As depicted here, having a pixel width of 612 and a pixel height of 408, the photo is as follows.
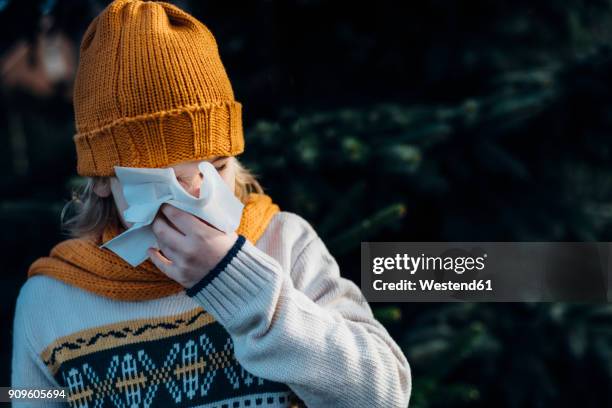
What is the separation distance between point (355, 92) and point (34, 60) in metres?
0.92

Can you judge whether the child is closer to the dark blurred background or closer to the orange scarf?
the orange scarf

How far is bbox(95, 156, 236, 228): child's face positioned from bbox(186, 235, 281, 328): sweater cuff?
12cm

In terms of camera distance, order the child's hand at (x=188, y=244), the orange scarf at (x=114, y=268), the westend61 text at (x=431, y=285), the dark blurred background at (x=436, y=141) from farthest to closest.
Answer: the dark blurred background at (x=436, y=141) → the westend61 text at (x=431, y=285) → the orange scarf at (x=114, y=268) → the child's hand at (x=188, y=244)

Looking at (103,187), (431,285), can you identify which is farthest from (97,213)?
(431,285)


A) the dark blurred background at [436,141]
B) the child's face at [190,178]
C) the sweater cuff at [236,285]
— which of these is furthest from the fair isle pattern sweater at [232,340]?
the dark blurred background at [436,141]

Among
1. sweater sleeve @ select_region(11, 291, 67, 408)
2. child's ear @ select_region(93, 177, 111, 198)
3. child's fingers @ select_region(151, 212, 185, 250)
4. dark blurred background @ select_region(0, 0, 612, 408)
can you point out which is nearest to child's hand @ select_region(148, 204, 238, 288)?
child's fingers @ select_region(151, 212, 185, 250)

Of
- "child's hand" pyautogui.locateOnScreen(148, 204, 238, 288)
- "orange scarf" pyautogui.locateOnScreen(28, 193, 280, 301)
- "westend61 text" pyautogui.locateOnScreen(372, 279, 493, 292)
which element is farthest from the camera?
"westend61 text" pyautogui.locateOnScreen(372, 279, 493, 292)

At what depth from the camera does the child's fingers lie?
937 millimetres

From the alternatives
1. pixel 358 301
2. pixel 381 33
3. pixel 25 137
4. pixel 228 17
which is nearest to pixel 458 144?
pixel 381 33

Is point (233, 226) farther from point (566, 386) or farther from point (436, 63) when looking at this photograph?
point (566, 386)

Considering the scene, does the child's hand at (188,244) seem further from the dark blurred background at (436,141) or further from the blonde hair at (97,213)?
the dark blurred background at (436,141)

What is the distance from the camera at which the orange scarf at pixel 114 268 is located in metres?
1.11

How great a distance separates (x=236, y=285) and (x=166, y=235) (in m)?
0.11

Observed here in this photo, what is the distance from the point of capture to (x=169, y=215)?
952 millimetres
